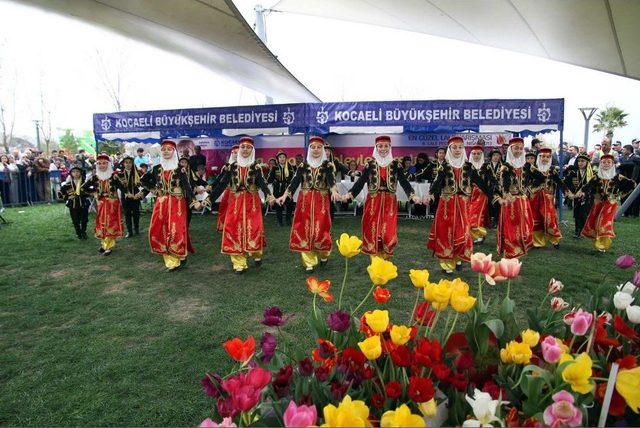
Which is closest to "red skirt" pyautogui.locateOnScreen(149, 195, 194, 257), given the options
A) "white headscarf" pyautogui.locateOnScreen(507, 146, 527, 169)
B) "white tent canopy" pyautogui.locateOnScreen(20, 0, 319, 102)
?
"white tent canopy" pyautogui.locateOnScreen(20, 0, 319, 102)

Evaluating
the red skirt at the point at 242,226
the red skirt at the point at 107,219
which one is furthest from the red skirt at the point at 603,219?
the red skirt at the point at 107,219

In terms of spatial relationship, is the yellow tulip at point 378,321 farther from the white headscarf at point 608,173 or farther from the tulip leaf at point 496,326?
the white headscarf at point 608,173

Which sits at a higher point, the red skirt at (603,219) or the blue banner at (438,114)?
the blue banner at (438,114)

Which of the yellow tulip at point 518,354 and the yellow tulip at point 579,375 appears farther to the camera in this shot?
the yellow tulip at point 518,354

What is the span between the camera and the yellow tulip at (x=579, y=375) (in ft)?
3.40

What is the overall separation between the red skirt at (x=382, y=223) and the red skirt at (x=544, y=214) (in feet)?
11.2

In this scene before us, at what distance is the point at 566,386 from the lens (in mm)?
1132

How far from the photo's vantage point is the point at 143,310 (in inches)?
200

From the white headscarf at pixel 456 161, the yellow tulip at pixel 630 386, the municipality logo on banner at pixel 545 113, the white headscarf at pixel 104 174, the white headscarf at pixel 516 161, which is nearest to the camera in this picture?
the yellow tulip at pixel 630 386

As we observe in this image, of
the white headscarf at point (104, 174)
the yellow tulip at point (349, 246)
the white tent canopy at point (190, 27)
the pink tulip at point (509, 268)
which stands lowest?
the pink tulip at point (509, 268)

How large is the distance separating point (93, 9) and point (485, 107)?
8457 millimetres

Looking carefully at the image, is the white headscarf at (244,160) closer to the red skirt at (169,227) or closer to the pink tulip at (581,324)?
the red skirt at (169,227)

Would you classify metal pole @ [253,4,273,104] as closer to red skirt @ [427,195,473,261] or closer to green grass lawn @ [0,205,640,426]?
green grass lawn @ [0,205,640,426]

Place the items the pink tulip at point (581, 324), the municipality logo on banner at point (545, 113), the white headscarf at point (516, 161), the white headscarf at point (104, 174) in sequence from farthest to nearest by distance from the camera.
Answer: the municipality logo on banner at point (545, 113)
the white headscarf at point (104, 174)
the white headscarf at point (516, 161)
the pink tulip at point (581, 324)
